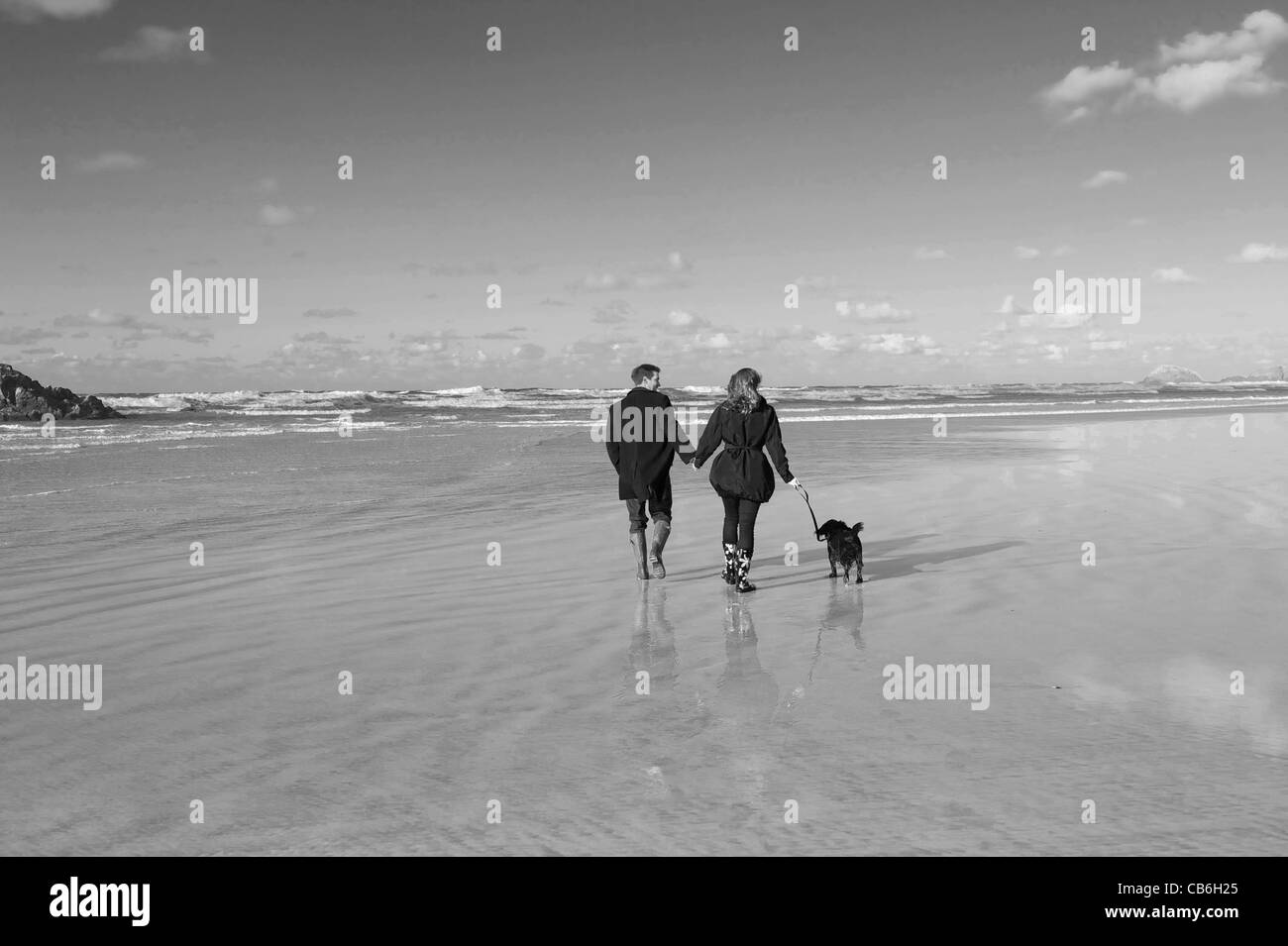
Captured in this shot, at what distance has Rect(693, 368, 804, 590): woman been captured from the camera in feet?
26.1

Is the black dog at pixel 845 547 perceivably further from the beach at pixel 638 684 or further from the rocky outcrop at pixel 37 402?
the rocky outcrop at pixel 37 402

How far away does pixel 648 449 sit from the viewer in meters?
8.59

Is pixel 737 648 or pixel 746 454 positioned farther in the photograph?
pixel 746 454

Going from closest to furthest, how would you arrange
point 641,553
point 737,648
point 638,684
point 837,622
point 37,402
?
point 638,684 → point 737,648 → point 837,622 → point 641,553 → point 37,402

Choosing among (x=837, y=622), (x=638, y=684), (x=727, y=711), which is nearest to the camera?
(x=727, y=711)

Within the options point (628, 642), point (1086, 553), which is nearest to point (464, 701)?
point (628, 642)

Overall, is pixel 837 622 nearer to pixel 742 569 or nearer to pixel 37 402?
pixel 742 569

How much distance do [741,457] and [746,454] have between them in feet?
0.17

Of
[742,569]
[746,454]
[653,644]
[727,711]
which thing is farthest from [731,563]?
[727,711]

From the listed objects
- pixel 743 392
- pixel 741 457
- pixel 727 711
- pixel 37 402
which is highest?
pixel 37 402

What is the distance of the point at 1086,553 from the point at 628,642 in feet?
17.4
